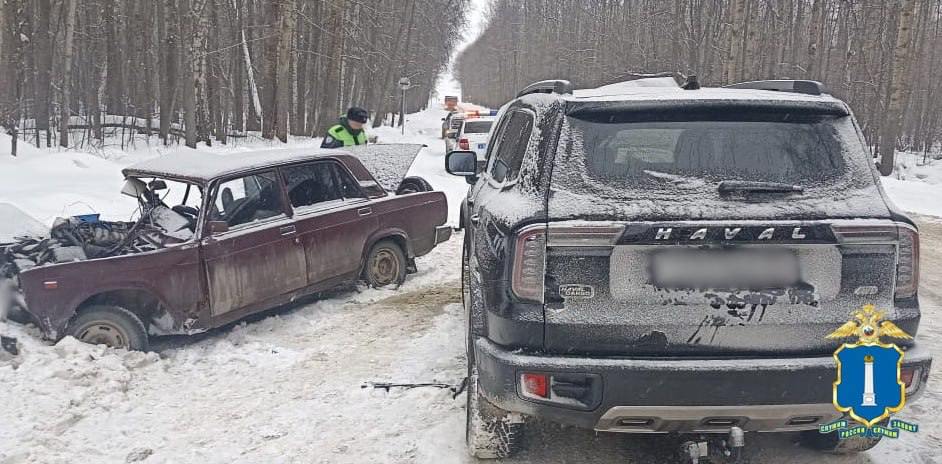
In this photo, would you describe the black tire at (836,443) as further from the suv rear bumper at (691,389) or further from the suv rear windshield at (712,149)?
the suv rear windshield at (712,149)

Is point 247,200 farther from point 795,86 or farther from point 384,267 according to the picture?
point 795,86

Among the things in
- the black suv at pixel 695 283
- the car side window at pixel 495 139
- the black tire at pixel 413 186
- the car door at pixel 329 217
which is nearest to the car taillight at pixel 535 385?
the black suv at pixel 695 283

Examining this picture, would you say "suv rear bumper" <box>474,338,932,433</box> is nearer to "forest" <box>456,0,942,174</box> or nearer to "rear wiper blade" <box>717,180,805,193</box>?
"rear wiper blade" <box>717,180,805,193</box>

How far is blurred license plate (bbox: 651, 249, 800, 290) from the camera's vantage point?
9.21ft

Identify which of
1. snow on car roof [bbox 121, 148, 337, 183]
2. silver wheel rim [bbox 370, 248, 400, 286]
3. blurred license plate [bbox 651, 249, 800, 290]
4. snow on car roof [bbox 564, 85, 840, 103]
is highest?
snow on car roof [bbox 564, 85, 840, 103]

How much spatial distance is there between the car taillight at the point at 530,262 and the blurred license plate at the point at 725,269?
452mm

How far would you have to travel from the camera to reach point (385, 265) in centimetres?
743

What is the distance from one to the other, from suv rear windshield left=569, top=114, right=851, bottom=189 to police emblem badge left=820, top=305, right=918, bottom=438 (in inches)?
25.1

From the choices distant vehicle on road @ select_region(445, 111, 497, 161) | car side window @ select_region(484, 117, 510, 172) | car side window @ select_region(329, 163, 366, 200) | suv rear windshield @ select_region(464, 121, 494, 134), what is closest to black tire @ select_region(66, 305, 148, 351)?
car side window @ select_region(329, 163, 366, 200)

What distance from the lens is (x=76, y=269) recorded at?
505 cm

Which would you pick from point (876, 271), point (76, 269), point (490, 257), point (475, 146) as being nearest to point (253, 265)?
point (76, 269)

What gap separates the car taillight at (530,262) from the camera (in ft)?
9.36

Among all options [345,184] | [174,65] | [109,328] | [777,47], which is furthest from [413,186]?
[777,47]

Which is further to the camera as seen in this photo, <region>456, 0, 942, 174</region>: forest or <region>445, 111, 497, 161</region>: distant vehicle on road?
<region>456, 0, 942, 174</region>: forest
